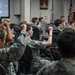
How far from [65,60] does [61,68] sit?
2.3 inches

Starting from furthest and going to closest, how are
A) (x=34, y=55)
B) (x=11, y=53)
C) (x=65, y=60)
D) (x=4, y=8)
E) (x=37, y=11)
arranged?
(x=37, y=11) < (x=4, y=8) < (x=34, y=55) < (x=11, y=53) < (x=65, y=60)

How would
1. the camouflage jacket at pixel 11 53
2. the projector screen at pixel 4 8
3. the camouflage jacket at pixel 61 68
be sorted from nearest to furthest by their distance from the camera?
the camouflage jacket at pixel 61 68 → the camouflage jacket at pixel 11 53 → the projector screen at pixel 4 8

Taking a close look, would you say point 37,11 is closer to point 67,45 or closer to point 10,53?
point 10,53

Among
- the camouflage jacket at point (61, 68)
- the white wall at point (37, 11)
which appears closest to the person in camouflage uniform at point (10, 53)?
the camouflage jacket at point (61, 68)

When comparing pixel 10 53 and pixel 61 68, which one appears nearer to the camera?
pixel 61 68

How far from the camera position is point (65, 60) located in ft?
6.57

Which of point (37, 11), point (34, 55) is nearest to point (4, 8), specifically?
point (37, 11)

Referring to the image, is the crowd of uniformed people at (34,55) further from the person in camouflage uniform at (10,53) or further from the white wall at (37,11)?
the white wall at (37,11)

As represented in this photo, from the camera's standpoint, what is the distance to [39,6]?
15680 millimetres

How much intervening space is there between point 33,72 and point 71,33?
3.03 metres

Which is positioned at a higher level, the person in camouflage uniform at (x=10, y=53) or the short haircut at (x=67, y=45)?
the short haircut at (x=67, y=45)

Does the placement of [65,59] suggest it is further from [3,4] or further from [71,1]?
[71,1]

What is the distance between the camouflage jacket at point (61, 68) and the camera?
199 centimetres

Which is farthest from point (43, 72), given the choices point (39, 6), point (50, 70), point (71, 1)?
point (71, 1)
